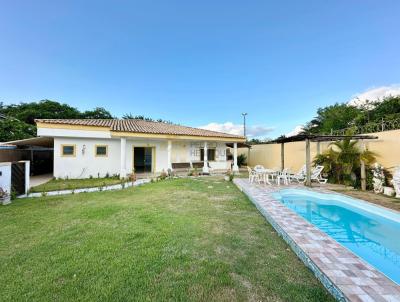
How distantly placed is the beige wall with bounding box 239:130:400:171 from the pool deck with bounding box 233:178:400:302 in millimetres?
8259

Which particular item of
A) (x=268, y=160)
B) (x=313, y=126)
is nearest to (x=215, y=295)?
(x=268, y=160)

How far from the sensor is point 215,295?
2861mm

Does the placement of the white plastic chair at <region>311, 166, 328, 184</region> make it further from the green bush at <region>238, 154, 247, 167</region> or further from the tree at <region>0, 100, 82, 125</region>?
the tree at <region>0, 100, 82, 125</region>

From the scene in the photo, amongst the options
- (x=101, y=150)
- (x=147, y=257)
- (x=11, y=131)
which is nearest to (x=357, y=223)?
(x=147, y=257)

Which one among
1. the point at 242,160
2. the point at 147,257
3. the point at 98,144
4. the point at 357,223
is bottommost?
the point at 357,223

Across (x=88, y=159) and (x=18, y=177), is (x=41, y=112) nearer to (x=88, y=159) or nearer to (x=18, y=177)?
(x=88, y=159)

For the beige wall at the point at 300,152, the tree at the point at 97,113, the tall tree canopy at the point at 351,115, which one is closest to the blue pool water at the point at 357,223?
the beige wall at the point at 300,152

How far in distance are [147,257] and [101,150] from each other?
13.6 m

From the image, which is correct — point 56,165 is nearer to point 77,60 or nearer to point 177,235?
point 77,60

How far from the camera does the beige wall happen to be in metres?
9.99

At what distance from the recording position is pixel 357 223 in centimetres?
688

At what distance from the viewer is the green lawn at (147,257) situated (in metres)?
2.92

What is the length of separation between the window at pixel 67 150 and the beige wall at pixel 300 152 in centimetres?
1725

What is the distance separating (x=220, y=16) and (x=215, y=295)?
15.5 m
